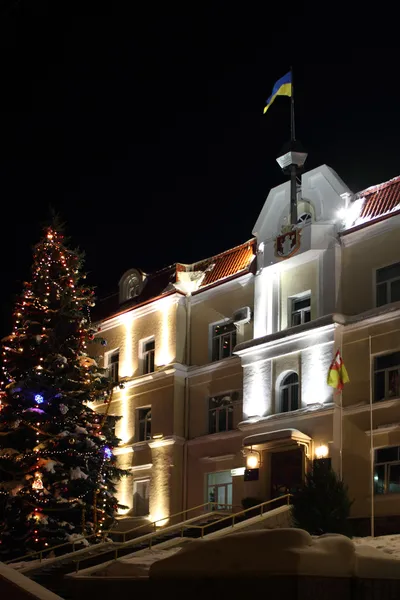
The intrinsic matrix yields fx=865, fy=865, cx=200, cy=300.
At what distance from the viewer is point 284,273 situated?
102 feet

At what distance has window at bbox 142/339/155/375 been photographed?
36.8 metres

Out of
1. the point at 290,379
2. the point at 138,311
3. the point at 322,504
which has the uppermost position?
the point at 138,311

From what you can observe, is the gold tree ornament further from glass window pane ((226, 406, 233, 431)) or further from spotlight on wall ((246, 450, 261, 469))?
glass window pane ((226, 406, 233, 431))

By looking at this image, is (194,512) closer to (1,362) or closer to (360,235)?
(1,362)

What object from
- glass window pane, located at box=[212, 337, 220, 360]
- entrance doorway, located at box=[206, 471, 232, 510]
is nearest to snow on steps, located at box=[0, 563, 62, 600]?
entrance doorway, located at box=[206, 471, 232, 510]

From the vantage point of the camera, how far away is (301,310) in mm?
30469

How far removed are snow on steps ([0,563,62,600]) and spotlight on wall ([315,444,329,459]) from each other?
14.5m

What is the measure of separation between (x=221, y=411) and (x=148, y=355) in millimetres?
5093

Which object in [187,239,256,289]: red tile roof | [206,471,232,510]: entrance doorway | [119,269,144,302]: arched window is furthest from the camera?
[119,269,144,302]: arched window

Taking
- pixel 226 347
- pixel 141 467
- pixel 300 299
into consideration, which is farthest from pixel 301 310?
pixel 141 467

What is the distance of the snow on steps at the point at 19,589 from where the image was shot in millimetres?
13141

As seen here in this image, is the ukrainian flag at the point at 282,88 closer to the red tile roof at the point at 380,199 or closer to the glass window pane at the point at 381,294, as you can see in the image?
the red tile roof at the point at 380,199

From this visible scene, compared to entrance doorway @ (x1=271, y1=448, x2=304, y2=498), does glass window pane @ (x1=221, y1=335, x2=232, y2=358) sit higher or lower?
higher

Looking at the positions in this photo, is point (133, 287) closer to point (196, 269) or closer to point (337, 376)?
point (196, 269)
